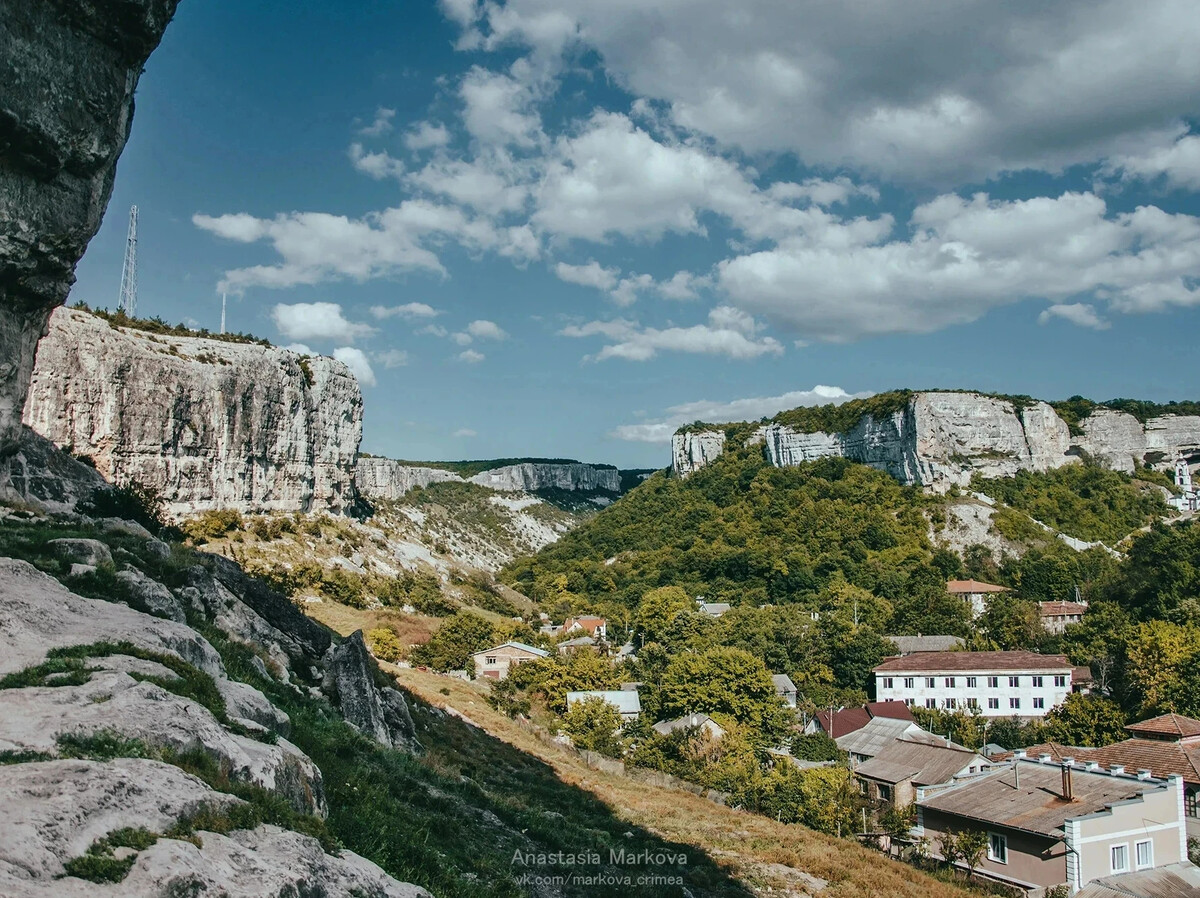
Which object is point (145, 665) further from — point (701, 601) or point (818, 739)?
point (701, 601)

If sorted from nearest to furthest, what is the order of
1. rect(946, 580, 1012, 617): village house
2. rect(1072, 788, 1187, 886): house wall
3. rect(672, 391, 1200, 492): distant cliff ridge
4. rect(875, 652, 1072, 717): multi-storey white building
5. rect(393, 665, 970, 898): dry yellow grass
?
rect(393, 665, 970, 898): dry yellow grass → rect(1072, 788, 1187, 886): house wall → rect(875, 652, 1072, 717): multi-storey white building → rect(946, 580, 1012, 617): village house → rect(672, 391, 1200, 492): distant cliff ridge

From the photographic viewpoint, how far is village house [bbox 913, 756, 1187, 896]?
2119 centimetres

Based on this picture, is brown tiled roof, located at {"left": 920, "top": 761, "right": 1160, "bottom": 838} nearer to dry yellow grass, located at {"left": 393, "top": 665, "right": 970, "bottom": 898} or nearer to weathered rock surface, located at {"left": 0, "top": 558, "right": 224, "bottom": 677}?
dry yellow grass, located at {"left": 393, "top": 665, "right": 970, "bottom": 898}

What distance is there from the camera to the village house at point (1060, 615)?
66500mm

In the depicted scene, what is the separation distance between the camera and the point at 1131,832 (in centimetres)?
2177

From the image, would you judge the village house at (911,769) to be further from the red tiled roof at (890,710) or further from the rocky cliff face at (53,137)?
the rocky cliff face at (53,137)

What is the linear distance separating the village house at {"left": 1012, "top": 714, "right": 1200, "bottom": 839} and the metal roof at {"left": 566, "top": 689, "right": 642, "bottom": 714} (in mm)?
20107

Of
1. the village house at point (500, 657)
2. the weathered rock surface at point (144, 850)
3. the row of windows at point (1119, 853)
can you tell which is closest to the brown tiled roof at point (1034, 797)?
the row of windows at point (1119, 853)

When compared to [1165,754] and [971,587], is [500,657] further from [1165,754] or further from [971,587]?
[971,587]

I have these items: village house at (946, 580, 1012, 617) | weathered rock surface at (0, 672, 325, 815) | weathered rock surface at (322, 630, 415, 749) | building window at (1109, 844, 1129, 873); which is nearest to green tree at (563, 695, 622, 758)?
weathered rock surface at (322, 630, 415, 749)

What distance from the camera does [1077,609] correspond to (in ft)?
221

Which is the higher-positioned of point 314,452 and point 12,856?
point 314,452

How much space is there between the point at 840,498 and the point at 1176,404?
2341 inches

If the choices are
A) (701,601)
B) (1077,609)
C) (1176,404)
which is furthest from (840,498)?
(1176,404)
